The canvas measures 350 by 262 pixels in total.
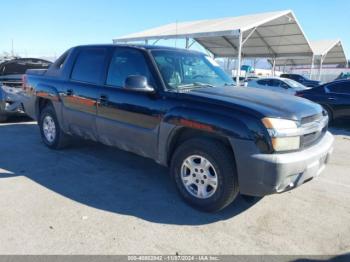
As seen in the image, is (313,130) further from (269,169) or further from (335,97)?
(335,97)

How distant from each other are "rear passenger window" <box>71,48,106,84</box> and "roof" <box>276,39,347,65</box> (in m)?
26.9

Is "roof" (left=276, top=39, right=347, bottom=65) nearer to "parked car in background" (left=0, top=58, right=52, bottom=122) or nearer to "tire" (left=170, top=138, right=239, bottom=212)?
"parked car in background" (left=0, top=58, right=52, bottom=122)

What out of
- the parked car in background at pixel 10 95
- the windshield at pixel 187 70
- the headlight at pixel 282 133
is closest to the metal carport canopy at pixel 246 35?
the parked car in background at pixel 10 95

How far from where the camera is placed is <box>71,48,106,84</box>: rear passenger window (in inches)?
204

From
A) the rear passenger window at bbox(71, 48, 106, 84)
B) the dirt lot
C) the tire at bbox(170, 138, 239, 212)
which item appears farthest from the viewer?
the rear passenger window at bbox(71, 48, 106, 84)

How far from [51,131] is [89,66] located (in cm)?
162

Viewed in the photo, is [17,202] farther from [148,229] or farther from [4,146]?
[4,146]

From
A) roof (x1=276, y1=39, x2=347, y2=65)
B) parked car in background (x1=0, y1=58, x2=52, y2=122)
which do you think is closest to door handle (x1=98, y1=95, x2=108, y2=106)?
parked car in background (x1=0, y1=58, x2=52, y2=122)

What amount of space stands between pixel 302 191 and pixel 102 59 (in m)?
3.32

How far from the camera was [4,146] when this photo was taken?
6.60 metres

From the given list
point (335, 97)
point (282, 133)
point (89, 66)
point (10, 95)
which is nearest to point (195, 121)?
point (282, 133)

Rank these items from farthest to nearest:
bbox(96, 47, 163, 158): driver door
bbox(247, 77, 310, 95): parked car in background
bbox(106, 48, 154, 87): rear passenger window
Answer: bbox(247, 77, 310, 95): parked car in background < bbox(106, 48, 154, 87): rear passenger window < bbox(96, 47, 163, 158): driver door

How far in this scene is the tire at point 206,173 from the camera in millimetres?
3684

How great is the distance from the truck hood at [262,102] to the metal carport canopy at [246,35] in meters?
12.7
